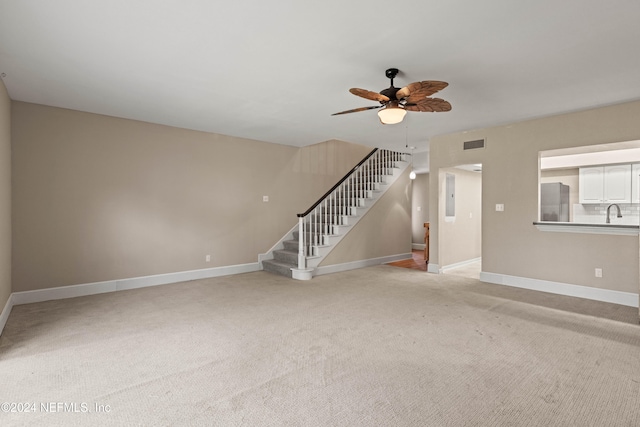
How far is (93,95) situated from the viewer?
13.5ft

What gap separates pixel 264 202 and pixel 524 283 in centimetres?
504

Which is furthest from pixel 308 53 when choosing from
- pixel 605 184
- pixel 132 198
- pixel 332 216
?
pixel 605 184

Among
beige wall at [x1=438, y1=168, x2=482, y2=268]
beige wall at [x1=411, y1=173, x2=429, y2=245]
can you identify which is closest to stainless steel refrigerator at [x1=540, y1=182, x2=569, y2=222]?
beige wall at [x1=438, y1=168, x2=482, y2=268]

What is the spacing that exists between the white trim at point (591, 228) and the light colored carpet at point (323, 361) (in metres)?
1.01

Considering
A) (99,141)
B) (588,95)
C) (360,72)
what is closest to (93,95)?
(99,141)

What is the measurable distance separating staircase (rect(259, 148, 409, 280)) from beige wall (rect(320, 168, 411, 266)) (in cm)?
17

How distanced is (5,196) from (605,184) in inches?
370

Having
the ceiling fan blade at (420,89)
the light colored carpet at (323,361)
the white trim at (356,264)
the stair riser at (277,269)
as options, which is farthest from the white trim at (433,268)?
the ceiling fan blade at (420,89)

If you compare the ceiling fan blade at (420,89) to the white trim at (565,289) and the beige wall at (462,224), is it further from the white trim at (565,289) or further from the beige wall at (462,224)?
the white trim at (565,289)

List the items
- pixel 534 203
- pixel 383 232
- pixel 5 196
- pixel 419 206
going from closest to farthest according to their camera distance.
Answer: pixel 5 196 → pixel 534 203 → pixel 383 232 → pixel 419 206

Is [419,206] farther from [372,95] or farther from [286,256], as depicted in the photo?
[372,95]

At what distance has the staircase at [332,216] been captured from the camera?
6.17m

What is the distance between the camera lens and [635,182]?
18.3 ft

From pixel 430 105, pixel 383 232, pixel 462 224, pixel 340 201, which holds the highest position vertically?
pixel 430 105
